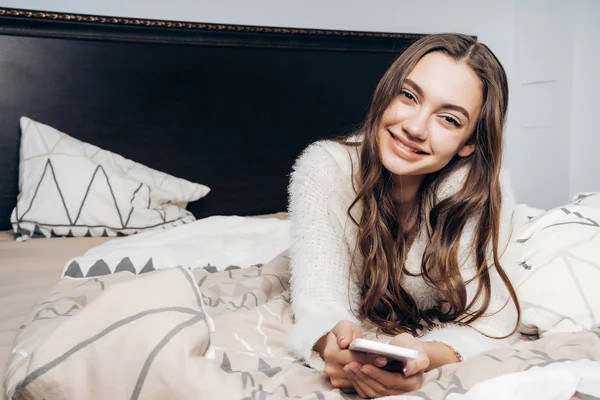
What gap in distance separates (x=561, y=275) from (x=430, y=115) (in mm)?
433

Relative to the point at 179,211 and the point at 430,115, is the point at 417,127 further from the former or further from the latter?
the point at 179,211

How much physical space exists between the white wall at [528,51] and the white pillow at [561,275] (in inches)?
65.8

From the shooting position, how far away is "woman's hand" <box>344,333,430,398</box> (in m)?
0.77

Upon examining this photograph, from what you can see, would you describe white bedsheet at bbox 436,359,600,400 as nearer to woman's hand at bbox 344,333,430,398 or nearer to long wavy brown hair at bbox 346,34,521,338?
woman's hand at bbox 344,333,430,398

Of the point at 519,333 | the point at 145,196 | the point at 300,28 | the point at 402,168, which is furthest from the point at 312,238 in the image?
the point at 300,28

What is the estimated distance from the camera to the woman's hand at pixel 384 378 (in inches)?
30.3

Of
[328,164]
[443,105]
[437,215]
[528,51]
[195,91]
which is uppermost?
[528,51]

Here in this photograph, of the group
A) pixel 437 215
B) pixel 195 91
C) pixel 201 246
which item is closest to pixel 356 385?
pixel 437 215

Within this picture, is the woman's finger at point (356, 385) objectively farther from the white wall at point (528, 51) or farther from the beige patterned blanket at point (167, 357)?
the white wall at point (528, 51)

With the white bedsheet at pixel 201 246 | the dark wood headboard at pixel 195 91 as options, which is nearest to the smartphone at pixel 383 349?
the white bedsheet at pixel 201 246

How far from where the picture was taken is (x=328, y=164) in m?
1.19

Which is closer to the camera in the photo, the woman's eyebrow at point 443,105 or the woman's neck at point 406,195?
the woman's eyebrow at point 443,105

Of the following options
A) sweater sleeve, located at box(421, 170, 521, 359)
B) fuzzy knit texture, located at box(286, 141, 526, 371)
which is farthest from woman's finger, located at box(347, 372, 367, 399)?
sweater sleeve, located at box(421, 170, 521, 359)

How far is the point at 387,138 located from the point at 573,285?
479 mm
